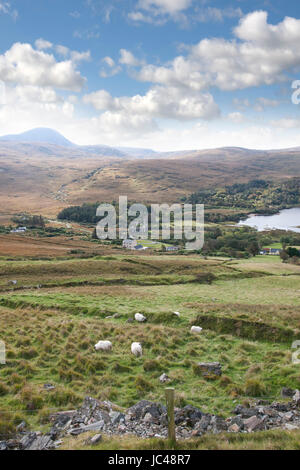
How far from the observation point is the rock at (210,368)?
13.0 metres

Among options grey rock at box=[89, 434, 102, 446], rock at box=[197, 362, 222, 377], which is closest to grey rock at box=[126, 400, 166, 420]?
grey rock at box=[89, 434, 102, 446]

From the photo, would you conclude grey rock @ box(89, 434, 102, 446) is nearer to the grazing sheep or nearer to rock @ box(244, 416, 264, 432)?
rock @ box(244, 416, 264, 432)

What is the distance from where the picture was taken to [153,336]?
55.8ft

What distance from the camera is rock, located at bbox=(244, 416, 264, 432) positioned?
352 inches

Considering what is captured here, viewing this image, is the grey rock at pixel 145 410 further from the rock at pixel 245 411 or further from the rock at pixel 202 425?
the rock at pixel 245 411

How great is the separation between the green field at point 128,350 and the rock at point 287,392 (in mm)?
264

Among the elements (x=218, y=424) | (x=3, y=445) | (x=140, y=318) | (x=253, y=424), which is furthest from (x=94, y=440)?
(x=140, y=318)

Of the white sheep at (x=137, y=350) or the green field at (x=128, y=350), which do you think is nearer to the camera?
the green field at (x=128, y=350)

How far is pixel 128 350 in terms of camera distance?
15.4m

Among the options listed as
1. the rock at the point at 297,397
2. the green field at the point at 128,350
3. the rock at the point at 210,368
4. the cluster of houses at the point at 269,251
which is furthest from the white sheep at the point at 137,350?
the cluster of houses at the point at 269,251

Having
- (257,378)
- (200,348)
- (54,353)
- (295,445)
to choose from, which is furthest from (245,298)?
(295,445)

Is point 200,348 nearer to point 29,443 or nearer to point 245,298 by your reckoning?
point 29,443

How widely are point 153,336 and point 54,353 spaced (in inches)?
209

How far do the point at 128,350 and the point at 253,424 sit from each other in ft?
24.9
